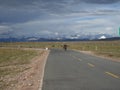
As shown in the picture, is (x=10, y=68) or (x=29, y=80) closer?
(x=29, y=80)

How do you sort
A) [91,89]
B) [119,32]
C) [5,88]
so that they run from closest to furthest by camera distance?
[91,89] < [5,88] < [119,32]

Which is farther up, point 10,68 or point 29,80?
point 29,80

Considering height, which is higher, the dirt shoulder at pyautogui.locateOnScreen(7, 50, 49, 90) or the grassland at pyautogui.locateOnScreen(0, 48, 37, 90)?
the dirt shoulder at pyautogui.locateOnScreen(7, 50, 49, 90)

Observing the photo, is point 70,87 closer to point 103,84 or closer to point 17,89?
point 103,84

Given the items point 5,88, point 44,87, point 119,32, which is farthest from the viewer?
point 119,32

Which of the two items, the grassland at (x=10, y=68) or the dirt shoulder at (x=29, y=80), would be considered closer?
the dirt shoulder at (x=29, y=80)

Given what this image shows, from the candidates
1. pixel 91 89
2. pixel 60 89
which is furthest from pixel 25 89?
pixel 91 89

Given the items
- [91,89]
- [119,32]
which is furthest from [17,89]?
[119,32]

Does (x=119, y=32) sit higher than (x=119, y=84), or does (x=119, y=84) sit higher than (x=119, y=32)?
(x=119, y=32)

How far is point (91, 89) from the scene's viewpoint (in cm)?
1131

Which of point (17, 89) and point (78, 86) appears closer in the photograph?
point (78, 86)

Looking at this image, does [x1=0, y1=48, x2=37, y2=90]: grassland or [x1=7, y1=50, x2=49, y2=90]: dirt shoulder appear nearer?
[x1=7, y1=50, x2=49, y2=90]: dirt shoulder

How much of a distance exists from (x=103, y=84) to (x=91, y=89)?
145 cm

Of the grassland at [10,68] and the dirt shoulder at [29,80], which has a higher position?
the dirt shoulder at [29,80]
